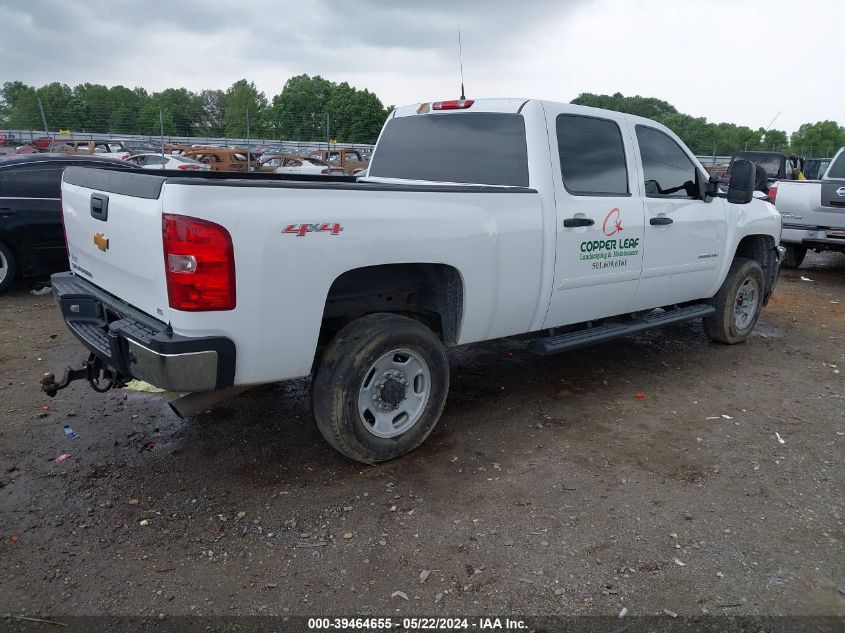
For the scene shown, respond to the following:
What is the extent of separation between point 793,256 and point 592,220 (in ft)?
26.4

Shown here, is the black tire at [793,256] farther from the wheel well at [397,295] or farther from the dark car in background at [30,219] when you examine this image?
the dark car in background at [30,219]

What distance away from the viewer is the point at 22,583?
2760 mm

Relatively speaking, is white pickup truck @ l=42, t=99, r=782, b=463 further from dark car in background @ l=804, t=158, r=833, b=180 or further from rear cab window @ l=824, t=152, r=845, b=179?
dark car in background @ l=804, t=158, r=833, b=180

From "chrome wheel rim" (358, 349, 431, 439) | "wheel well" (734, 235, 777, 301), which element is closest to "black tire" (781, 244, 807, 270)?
"wheel well" (734, 235, 777, 301)

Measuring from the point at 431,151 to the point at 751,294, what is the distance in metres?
3.56

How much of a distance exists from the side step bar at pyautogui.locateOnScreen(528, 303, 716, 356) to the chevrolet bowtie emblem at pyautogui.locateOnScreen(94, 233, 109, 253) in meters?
2.62

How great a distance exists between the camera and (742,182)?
5293mm

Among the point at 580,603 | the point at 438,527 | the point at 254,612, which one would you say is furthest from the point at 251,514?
the point at 580,603

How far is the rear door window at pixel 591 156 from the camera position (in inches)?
172

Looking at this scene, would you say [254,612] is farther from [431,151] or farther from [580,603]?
[431,151]

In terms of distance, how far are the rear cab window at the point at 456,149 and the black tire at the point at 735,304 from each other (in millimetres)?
2787

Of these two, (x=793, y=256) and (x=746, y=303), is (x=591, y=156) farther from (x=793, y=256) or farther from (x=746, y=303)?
(x=793, y=256)

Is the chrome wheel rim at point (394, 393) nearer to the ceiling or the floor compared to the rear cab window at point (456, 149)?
nearer to the floor

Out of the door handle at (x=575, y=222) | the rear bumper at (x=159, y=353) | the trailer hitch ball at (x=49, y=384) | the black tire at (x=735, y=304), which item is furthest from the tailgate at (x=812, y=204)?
the trailer hitch ball at (x=49, y=384)
